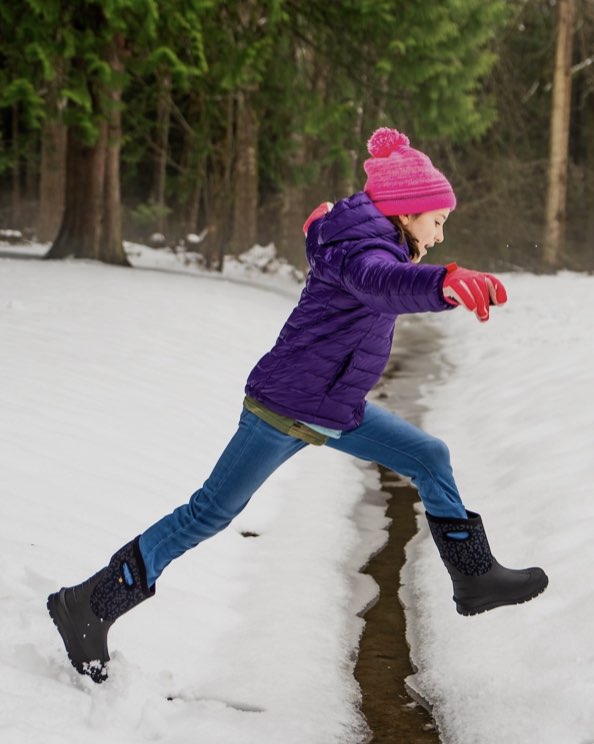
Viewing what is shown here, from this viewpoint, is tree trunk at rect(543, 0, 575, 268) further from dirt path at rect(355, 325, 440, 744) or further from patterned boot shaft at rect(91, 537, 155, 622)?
patterned boot shaft at rect(91, 537, 155, 622)

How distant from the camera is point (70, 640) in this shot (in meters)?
3.63

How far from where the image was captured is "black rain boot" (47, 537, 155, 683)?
361 cm

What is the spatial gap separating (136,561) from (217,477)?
0.39 meters

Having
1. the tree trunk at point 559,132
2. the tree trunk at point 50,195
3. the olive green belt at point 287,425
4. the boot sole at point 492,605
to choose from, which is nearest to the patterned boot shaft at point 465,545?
the boot sole at point 492,605

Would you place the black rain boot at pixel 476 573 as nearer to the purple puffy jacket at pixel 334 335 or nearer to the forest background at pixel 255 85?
the purple puffy jacket at pixel 334 335

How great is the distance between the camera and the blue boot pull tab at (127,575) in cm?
360

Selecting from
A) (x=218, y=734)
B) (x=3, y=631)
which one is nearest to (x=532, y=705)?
(x=218, y=734)

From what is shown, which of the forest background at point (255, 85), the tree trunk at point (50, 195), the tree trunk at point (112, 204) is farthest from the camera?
the tree trunk at point (50, 195)

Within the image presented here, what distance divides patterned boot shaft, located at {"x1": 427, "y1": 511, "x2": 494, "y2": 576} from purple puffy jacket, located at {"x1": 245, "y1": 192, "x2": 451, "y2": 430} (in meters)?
0.51

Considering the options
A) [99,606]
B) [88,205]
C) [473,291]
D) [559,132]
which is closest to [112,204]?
[88,205]

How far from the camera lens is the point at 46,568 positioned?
4.27m

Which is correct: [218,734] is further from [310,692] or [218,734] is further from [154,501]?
[154,501]

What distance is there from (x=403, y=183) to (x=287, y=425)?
833mm

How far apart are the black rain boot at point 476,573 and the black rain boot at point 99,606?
100cm
